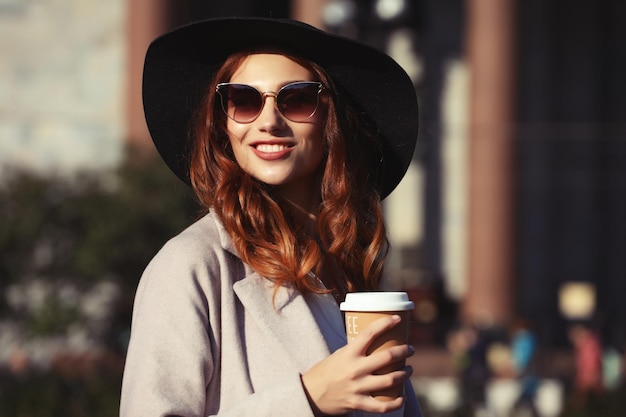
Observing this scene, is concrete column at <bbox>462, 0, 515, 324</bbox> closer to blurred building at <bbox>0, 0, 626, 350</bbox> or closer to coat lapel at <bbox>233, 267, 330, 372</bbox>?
blurred building at <bbox>0, 0, 626, 350</bbox>

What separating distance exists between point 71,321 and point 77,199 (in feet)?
5.89

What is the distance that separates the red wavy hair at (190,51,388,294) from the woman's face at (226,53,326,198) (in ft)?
0.10

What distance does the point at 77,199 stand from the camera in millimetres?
19453

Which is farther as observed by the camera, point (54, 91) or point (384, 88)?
point (54, 91)

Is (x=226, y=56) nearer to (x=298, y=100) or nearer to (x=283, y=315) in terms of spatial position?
(x=298, y=100)

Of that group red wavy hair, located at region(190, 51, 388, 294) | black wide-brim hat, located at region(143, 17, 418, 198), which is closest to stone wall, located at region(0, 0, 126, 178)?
black wide-brim hat, located at region(143, 17, 418, 198)

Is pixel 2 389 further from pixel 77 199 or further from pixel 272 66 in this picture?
pixel 272 66

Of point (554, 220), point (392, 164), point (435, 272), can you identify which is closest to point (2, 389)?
point (392, 164)

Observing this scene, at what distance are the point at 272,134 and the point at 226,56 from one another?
29 cm

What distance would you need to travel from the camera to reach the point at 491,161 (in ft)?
86.3

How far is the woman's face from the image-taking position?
10.3ft

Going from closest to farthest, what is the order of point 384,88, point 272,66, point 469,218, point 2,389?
point 272,66 < point 384,88 < point 2,389 < point 469,218

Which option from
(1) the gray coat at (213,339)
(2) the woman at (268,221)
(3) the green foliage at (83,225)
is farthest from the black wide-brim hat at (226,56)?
(3) the green foliage at (83,225)

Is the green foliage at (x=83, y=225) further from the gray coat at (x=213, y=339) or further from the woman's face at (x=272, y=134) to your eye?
the gray coat at (x=213, y=339)
